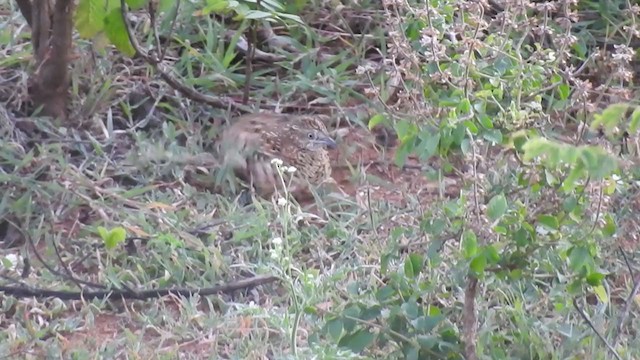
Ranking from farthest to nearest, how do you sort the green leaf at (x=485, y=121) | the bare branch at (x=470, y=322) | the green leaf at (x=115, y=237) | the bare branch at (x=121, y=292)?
the green leaf at (x=115, y=237), the bare branch at (x=121, y=292), the bare branch at (x=470, y=322), the green leaf at (x=485, y=121)

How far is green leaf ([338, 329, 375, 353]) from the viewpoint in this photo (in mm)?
3170

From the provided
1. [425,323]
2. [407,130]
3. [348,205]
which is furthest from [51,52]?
[425,323]

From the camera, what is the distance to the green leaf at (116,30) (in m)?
4.45

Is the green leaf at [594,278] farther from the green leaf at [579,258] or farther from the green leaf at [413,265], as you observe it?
the green leaf at [413,265]

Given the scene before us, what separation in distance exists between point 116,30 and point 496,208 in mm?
1983

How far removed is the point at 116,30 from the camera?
14.8 feet

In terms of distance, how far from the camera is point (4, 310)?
12.8ft

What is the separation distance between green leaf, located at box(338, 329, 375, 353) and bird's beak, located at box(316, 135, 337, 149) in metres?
1.79

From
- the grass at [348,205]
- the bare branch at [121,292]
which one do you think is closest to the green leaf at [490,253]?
the grass at [348,205]

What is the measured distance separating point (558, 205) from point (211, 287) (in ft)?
4.39

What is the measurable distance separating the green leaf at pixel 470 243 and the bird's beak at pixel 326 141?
1.91 m

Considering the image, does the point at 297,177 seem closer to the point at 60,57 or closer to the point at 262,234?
the point at 262,234

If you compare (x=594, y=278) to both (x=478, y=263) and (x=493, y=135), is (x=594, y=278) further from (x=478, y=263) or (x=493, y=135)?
(x=493, y=135)

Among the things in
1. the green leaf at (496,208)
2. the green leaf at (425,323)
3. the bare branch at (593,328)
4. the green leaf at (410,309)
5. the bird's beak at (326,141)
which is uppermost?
the green leaf at (496,208)
